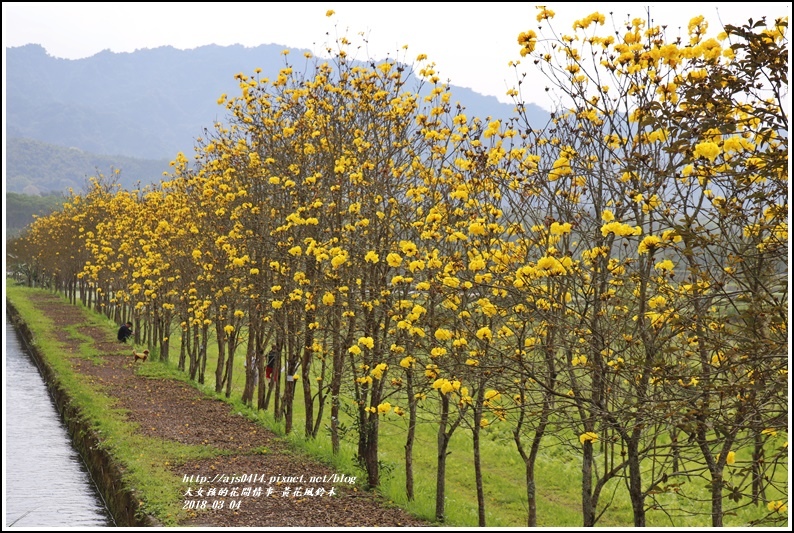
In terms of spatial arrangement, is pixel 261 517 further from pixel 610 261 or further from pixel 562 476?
pixel 562 476

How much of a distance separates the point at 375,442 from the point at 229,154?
7.12 m

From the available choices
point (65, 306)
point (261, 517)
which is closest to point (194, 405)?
point (261, 517)

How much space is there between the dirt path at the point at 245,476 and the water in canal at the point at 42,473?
1.58 m

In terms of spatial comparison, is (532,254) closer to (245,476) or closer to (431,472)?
(245,476)

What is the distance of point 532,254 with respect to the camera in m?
10.3

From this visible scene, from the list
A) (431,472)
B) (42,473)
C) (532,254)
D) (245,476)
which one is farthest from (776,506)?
(42,473)

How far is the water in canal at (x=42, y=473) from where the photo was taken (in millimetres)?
13930

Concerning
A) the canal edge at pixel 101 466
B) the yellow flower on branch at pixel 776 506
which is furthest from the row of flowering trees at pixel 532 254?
the canal edge at pixel 101 466

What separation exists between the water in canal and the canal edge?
19 cm

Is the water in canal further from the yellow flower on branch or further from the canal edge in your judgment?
the yellow flower on branch

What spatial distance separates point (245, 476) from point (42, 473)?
19.6 ft

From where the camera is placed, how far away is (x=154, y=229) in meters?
27.0

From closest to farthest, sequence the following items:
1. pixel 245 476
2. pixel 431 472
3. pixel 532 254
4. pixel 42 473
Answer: pixel 532 254 → pixel 245 476 → pixel 42 473 → pixel 431 472

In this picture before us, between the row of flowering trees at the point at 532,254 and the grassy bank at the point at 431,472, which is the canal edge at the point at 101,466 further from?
the row of flowering trees at the point at 532,254
